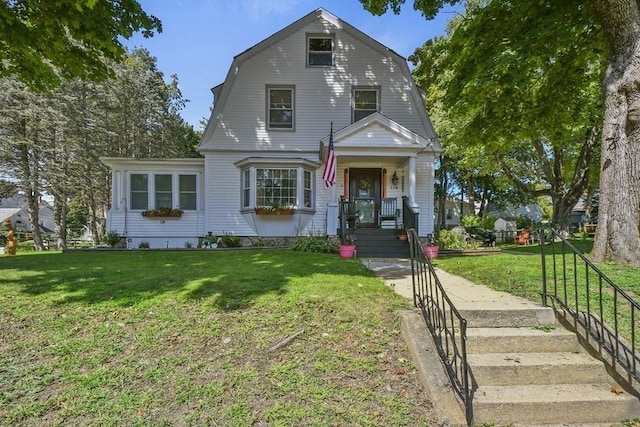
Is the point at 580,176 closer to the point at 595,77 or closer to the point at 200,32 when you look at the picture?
the point at 595,77

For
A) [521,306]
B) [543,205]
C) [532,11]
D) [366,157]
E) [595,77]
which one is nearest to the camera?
[521,306]

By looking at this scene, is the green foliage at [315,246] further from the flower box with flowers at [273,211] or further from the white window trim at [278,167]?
the white window trim at [278,167]

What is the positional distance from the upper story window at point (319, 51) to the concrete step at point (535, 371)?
1189 centimetres

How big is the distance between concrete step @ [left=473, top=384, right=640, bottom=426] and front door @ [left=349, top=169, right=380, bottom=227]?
9901 millimetres

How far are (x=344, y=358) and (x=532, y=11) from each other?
9165 mm

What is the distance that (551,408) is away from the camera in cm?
274

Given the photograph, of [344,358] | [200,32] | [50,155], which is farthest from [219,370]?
[50,155]

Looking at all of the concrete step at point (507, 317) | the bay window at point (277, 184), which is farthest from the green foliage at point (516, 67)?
→ the concrete step at point (507, 317)

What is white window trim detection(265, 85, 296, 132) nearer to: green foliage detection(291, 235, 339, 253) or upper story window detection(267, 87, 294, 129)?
upper story window detection(267, 87, 294, 129)

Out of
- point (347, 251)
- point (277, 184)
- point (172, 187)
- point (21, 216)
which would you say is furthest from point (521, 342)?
point (21, 216)

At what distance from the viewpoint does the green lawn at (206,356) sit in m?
2.68

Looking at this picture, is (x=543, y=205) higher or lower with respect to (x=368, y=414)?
higher

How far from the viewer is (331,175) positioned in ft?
33.4

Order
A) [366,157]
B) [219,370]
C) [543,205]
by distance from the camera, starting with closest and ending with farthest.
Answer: [219,370] → [366,157] → [543,205]
